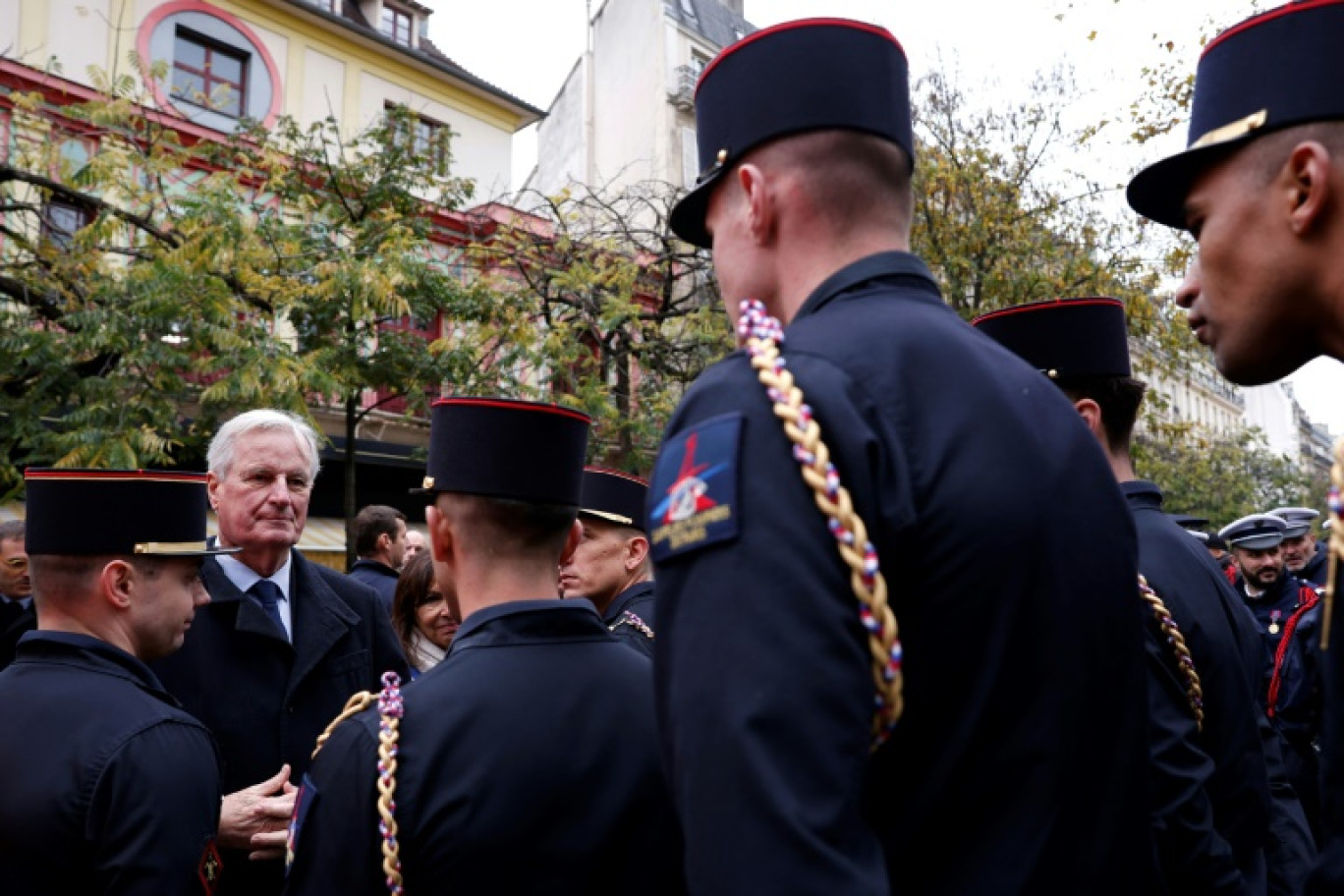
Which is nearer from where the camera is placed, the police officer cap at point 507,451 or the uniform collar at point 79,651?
the police officer cap at point 507,451

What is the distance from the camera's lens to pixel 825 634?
1.40 m

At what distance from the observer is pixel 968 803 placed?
1519 mm

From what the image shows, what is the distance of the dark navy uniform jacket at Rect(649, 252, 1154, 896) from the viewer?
4.46ft

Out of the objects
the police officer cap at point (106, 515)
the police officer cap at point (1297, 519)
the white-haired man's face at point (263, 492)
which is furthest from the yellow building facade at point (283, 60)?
the police officer cap at point (106, 515)

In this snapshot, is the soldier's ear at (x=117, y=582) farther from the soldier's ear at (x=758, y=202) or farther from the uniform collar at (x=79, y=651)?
the soldier's ear at (x=758, y=202)

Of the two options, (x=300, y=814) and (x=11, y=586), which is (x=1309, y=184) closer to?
(x=300, y=814)

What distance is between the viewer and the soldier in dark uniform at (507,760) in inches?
86.4

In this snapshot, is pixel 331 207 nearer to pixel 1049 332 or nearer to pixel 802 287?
pixel 1049 332

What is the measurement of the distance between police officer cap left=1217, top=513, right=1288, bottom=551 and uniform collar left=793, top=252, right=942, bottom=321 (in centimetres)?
706

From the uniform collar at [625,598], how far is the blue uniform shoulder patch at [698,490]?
3266 millimetres

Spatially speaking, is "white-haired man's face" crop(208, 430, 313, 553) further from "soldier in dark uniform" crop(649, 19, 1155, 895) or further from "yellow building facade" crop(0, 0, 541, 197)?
"yellow building facade" crop(0, 0, 541, 197)

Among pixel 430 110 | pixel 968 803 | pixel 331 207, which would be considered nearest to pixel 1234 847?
pixel 968 803

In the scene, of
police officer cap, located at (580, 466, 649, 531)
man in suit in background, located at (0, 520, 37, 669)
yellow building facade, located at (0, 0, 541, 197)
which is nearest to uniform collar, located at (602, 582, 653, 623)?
police officer cap, located at (580, 466, 649, 531)

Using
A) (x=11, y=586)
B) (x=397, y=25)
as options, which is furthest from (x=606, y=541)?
(x=397, y=25)
